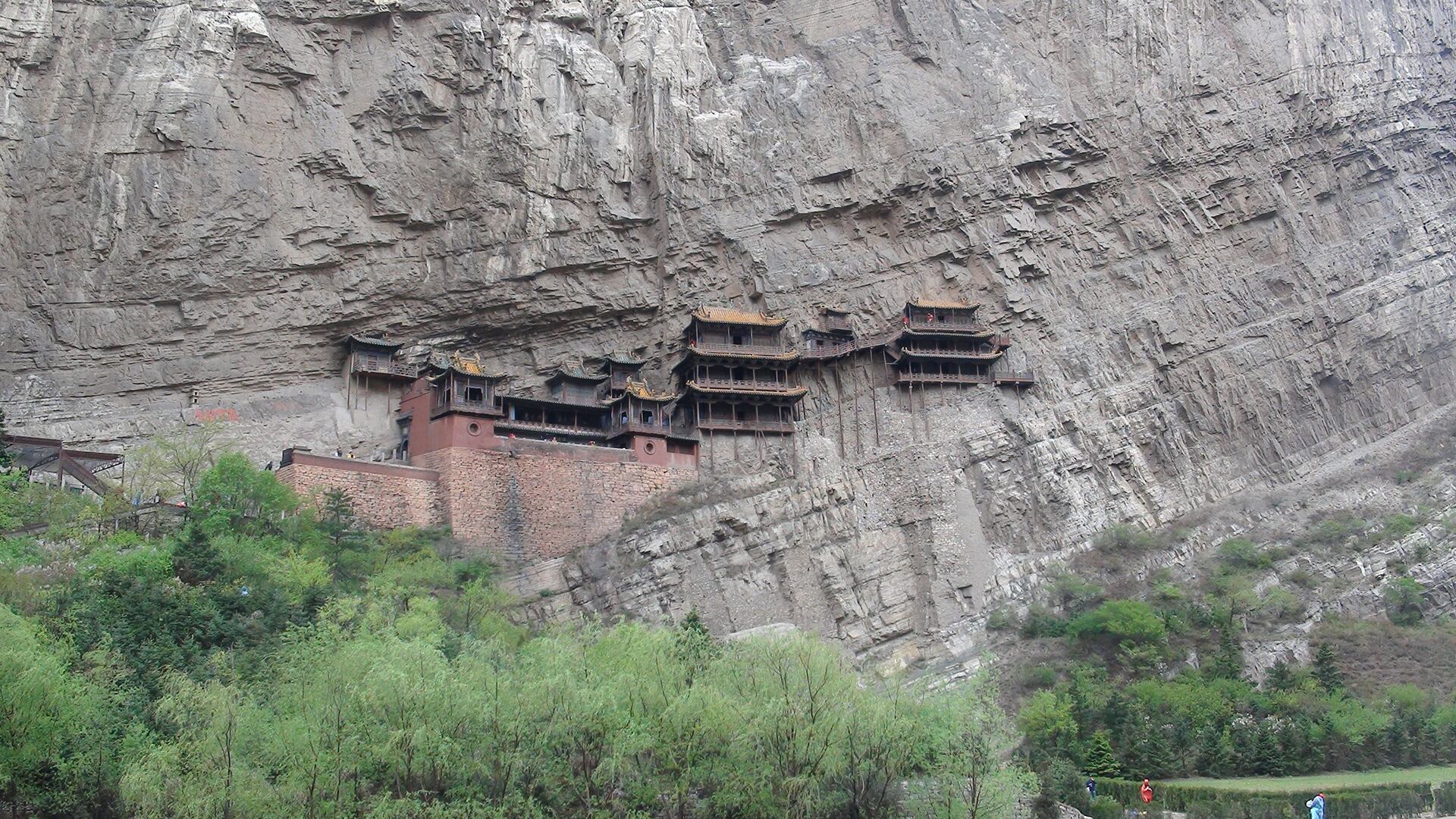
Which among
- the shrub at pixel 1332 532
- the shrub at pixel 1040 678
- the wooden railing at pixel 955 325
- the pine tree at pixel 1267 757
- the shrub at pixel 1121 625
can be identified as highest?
the wooden railing at pixel 955 325

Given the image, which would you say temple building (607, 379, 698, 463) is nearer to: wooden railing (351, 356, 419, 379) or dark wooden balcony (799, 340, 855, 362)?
dark wooden balcony (799, 340, 855, 362)

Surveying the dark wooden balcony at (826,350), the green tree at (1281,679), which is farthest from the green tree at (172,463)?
the green tree at (1281,679)

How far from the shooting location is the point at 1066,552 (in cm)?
3631

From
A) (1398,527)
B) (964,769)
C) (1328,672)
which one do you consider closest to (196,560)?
(964,769)

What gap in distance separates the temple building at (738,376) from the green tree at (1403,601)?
1449 centimetres

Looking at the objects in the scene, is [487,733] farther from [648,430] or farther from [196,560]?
[648,430]

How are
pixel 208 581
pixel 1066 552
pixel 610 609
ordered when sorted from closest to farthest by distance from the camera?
pixel 208 581
pixel 610 609
pixel 1066 552

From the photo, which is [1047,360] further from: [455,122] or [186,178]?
[186,178]

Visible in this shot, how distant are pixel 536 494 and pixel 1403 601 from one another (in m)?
20.0

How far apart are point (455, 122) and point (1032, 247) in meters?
16.0

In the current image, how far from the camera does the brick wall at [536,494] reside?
3397cm

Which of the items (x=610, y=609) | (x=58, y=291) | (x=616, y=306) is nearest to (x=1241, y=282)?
(x=616, y=306)

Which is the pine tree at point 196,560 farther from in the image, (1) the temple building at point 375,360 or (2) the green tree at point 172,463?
(1) the temple building at point 375,360

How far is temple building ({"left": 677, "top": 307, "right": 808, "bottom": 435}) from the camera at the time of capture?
1469 inches
